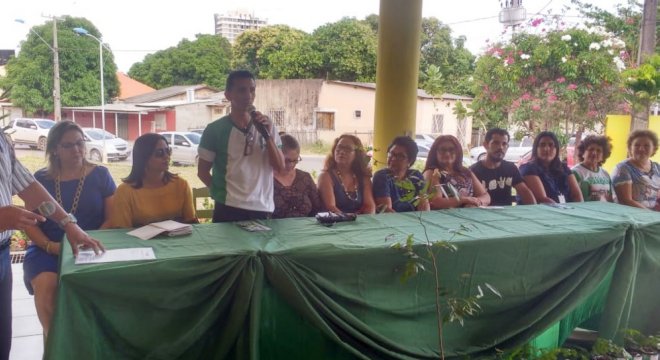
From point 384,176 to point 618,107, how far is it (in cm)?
539

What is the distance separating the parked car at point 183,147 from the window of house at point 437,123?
228 inches

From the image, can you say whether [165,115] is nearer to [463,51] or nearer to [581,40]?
[463,51]

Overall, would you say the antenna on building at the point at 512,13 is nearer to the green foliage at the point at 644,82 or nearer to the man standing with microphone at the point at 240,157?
the green foliage at the point at 644,82

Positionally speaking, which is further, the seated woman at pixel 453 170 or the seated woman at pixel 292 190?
the seated woman at pixel 453 170

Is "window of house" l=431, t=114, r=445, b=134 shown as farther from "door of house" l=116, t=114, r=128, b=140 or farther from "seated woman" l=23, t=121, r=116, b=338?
"seated woman" l=23, t=121, r=116, b=338

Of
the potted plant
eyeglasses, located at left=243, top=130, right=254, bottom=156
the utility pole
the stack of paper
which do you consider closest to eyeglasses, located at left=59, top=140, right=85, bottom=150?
the stack of paper

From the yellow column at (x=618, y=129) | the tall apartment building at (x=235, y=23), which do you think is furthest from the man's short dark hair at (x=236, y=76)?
the tall apartment building at (x=235, y=23)

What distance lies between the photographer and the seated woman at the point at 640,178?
372 centimetres

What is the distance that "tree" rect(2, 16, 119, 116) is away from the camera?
8.09m

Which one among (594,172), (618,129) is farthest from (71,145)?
(618,129)

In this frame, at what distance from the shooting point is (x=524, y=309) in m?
2.37

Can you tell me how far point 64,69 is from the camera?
9430 mm

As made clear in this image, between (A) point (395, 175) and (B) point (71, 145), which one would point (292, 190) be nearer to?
(A) point (395, 175)

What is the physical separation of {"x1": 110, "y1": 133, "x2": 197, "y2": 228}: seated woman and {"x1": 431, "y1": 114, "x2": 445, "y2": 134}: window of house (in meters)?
10.5
